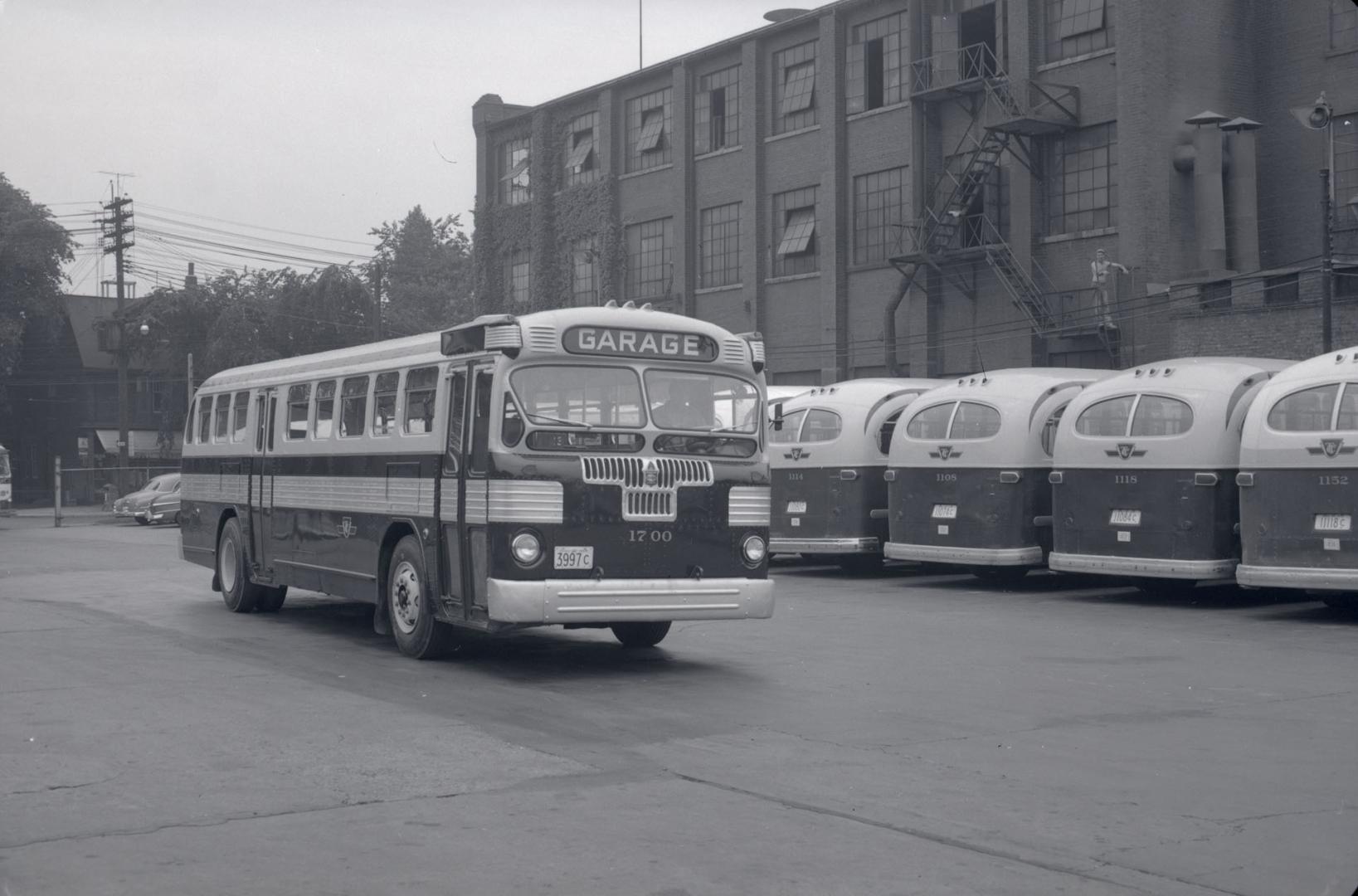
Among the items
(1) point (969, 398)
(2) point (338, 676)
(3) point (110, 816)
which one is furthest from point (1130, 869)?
(1) point (969, 398)

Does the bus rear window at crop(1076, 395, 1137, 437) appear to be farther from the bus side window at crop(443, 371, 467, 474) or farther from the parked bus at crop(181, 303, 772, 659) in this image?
the bus side window at crop(443, 371, 467, 474)

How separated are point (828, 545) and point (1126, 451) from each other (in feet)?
18.5

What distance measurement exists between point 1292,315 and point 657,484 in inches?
→ 756

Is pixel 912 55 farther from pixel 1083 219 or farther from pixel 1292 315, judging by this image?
pixel 1292 315

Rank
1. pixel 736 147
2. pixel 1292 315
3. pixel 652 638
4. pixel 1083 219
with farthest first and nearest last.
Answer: pixel 736 147
pixel 1083 219
pixel 1292 315
pixel 652 638

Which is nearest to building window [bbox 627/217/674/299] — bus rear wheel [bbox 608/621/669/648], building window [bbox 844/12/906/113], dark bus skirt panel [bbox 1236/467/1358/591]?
building window [bbox 844/12/906/113]

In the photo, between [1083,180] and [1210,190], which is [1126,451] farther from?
[1083,180]

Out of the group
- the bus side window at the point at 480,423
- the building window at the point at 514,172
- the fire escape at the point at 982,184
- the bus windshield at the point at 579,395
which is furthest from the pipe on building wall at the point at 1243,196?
the building window at the point at 514,172

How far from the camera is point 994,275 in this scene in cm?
3603

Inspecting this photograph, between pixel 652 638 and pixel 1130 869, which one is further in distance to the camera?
pixel 652 638

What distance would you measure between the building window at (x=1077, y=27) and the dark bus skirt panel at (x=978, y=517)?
16313mm

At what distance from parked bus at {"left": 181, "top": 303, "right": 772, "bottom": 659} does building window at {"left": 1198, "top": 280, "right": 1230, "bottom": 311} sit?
18664 millimetres

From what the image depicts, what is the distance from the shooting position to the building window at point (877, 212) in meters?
38.3

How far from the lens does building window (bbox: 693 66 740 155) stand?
143 feet
